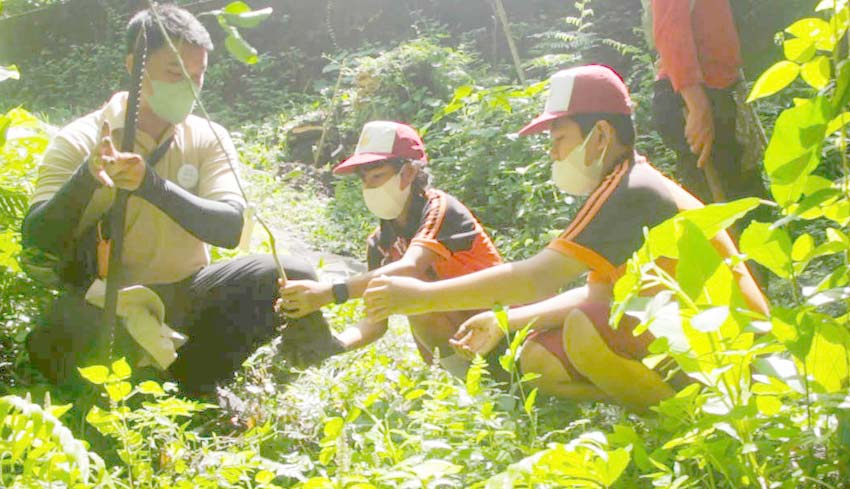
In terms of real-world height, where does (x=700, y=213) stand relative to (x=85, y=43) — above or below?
above

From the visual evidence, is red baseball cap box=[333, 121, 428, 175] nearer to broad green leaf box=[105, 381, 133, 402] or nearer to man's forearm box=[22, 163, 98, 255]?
man's forearm box=[22, 163, 98, 255]

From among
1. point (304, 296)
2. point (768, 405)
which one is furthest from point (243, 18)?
point (304, 296)

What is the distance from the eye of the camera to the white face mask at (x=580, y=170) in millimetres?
3066

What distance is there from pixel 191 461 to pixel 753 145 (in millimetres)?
2305

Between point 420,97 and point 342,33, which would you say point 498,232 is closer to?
point 420,97

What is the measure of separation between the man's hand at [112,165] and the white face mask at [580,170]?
48.7 inches

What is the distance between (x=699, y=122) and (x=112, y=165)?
1963mm

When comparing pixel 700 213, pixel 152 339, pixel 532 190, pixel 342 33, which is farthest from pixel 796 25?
pixel 342 33

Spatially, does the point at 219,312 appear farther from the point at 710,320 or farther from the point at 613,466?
the point at 710,320

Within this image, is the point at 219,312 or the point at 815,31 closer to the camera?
the point at 815,31

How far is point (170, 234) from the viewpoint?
381 centimetres

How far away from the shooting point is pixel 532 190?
19.3ft

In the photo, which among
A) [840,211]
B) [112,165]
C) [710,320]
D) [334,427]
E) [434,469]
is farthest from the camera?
[112,165]

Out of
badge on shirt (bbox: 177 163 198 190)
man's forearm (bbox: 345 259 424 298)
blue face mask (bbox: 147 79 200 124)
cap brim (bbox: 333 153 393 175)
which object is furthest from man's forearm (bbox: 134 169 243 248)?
man's forearm (bbox: 345 259 424 298)
